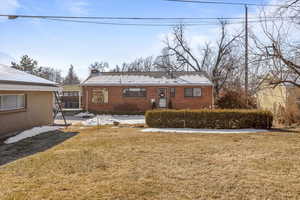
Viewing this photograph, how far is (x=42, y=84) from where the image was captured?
10812 mm

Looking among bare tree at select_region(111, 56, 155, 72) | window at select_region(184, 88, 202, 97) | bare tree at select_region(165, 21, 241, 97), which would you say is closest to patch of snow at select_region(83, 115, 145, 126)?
window at select_region(184, 88, 202, 97)

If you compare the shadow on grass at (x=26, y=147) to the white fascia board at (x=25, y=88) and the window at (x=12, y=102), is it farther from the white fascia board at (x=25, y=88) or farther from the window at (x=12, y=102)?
the white fascia board at (x=25, y=88)

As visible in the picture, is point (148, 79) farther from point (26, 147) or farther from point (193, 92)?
point (26, 147)

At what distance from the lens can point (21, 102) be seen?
10016mm

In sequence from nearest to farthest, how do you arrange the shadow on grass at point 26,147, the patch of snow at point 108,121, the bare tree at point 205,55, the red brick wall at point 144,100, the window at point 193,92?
the shadow on grass at point 26,147 < the patch of snow at point 108,121 < the red brick wall at point 144,100 < the window at point 193,92 < the bare tree at point 205,55

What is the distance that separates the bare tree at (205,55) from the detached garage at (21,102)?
18.8 meters

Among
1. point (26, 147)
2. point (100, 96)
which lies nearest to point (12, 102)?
point (26, 147)

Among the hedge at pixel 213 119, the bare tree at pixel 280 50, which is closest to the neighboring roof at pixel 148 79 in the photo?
the bare tree at pixel 280 50

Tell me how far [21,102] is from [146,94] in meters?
11.3

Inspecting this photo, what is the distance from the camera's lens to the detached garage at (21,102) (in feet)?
28.3

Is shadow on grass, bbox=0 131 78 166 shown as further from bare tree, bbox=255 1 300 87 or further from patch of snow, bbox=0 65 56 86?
bare tree, bbox=255 1 300 87

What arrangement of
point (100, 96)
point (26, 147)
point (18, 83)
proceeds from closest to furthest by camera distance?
point (26, 147) < point (18, 83) < point (100, 96)

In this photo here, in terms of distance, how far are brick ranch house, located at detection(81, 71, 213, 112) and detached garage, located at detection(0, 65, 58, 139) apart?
780cm

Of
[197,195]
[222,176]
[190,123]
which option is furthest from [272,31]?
[197,195]
